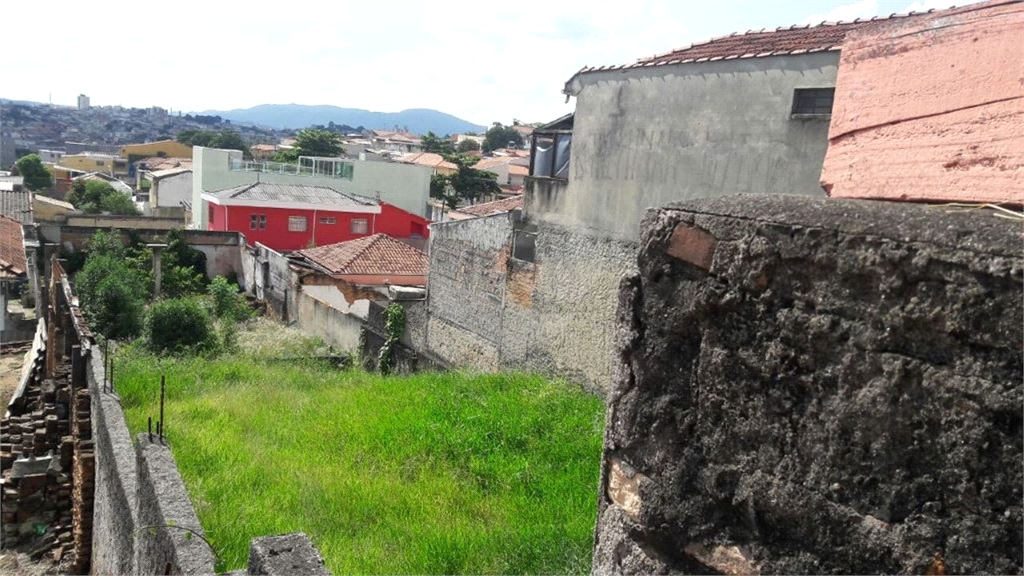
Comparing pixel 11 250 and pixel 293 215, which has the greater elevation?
pixel 293 215

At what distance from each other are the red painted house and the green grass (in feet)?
59.2

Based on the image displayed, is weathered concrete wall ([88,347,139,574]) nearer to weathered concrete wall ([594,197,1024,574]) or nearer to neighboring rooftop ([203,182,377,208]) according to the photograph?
weathered concrete wall ([594,197,1024,574])

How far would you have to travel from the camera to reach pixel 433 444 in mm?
8062

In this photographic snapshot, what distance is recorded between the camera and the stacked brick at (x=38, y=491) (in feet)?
31.5

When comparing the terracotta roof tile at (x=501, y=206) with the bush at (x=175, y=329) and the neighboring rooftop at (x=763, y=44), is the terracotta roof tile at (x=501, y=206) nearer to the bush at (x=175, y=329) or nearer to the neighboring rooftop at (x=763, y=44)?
the neighboring rooftop at (x=763, y=44)

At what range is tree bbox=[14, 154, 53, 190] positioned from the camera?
50750mm

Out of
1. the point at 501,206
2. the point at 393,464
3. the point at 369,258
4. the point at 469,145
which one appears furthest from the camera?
the point at 469,145

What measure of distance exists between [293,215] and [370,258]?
887 centimetres

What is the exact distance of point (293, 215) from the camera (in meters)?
29.6

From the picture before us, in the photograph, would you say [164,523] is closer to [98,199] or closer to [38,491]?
[38,491]

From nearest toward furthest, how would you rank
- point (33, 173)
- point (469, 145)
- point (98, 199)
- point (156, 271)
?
1. point (156, 271)
2. point (98, 199)
3. point (33, 173)
4. point (469, 145)

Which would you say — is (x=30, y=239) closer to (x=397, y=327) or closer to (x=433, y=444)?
(x=397, y=327)

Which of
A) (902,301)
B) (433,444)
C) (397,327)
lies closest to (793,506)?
(902,301)

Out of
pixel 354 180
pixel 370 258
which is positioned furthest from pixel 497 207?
pixel 354 180
